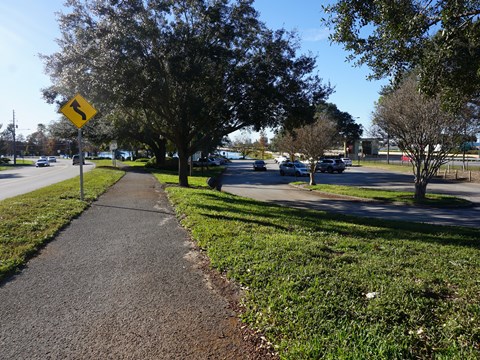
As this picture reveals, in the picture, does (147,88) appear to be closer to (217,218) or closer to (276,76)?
(276,76)

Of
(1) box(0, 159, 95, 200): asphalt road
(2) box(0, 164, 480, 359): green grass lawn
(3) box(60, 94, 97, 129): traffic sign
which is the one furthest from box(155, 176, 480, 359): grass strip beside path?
(1) box(0, 159, 95, 200): asphalt road

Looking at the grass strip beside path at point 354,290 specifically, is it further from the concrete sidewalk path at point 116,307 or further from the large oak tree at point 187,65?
the large oak tree at point 187,65

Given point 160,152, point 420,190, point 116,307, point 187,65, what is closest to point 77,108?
point 187,65

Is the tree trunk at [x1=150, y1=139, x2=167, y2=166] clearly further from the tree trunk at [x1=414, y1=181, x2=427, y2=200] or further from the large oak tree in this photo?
the tree trunk at [x1=414, y1=181, x2=427, y2=200]

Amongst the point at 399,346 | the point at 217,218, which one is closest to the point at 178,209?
the point at 217,218

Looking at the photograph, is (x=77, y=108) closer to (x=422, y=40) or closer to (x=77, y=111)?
(x=77, y=111)

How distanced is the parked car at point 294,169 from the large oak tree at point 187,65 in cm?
2410

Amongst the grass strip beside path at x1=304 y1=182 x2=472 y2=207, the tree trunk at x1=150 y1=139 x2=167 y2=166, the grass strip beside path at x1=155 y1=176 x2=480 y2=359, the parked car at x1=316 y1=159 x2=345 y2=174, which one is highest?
the tree trunk at x1=150 y1=139 x2=167 y2=166

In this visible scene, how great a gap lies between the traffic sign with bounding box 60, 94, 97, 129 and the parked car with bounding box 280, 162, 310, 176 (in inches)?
1264

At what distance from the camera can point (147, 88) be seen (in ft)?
47.5

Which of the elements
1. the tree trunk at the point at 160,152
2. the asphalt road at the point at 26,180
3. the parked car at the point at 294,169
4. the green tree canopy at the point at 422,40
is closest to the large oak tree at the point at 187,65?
the asphalt road at the point at 26,180

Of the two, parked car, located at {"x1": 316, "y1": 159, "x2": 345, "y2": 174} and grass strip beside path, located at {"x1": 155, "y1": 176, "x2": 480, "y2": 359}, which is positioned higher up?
parked car, located at {"x1": 316, "y1": 159, "x2": 345, "y2": 174}

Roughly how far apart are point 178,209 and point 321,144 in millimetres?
18288

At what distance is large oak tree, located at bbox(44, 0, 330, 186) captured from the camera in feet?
48.0
